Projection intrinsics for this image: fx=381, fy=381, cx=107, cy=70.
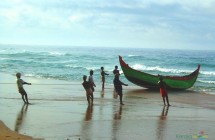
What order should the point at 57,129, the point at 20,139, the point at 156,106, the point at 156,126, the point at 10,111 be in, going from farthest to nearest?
the point at 156,106
the point at 10,111
the point at 156,126
the point at 57,129
the point at 20,139

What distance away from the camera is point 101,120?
1174 cm

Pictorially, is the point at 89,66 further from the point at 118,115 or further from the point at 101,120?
the point at 101,120

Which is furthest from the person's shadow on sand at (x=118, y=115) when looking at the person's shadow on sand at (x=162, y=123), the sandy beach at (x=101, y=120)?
the person's shadow on sand at (x=162, y=123)

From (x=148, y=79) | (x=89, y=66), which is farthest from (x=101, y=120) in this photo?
(x=89, y=66)

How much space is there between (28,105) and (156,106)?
16.9 feet

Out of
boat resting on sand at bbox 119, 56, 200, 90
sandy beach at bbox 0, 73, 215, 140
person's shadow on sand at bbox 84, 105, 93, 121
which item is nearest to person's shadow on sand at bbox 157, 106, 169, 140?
sandy beach at bbox 0, 73, 215, 140

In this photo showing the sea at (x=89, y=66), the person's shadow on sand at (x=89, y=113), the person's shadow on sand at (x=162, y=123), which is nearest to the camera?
the person's shadow on sand at (x=162, y=123)

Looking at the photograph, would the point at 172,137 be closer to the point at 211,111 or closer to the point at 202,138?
the point at 202,138

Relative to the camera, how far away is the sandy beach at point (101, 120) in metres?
9.70

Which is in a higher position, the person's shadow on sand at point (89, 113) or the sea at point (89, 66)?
the person's shadow on sand at point (89, 113)

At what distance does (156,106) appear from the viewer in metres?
15.6

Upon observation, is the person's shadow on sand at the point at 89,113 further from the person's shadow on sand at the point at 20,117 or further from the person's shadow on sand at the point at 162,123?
the person's shadow on sand at the point at 162,123

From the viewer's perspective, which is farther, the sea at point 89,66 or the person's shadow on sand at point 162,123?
the sea at point 89,66

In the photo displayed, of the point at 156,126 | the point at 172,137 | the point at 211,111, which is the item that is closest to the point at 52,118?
the point at 156,126
